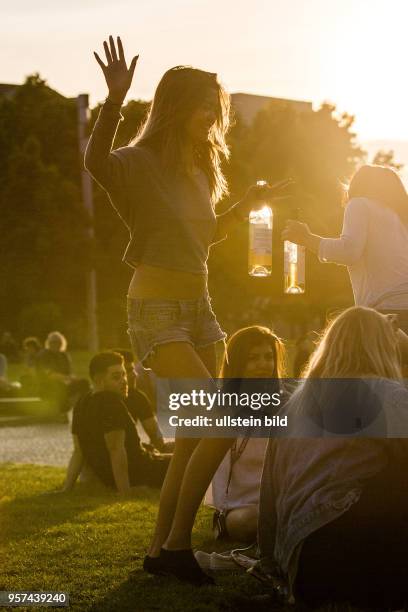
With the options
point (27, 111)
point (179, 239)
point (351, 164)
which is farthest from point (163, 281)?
point (351, 164)

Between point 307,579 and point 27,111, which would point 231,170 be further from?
point 307,579

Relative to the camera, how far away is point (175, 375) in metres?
4.99

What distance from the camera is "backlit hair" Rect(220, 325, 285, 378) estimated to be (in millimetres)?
5977

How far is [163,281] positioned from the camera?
5023mm

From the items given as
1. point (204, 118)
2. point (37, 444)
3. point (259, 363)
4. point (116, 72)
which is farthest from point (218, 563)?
point (37, 444)

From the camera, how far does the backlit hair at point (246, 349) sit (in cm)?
598

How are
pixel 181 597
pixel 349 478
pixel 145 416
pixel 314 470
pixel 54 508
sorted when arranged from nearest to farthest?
pixel 349 478 < pixel 314 470 < pixel 181 597 < pixel 54 508 < pixel 145 416

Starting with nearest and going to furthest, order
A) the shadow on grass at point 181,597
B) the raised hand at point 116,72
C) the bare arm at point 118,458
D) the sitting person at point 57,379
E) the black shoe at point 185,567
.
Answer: the shadow on grass at point 181,597
the raised hand at point 116,72
the black shoe at point 185,567
the bare arm at point 118,458
the sitting person at point 57,379

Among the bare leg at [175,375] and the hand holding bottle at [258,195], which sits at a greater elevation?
the hand holding bottle at [258,195]

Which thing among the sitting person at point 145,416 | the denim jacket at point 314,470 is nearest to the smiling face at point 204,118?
the denim jacket at point 314,470

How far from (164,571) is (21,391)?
17107 millimetres

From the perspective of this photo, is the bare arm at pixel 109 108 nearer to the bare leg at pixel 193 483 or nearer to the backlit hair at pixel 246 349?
the bare leg at pixel 193 483

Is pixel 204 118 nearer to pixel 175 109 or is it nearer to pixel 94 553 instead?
pixel 175 109

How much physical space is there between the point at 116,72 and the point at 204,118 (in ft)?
1.71
